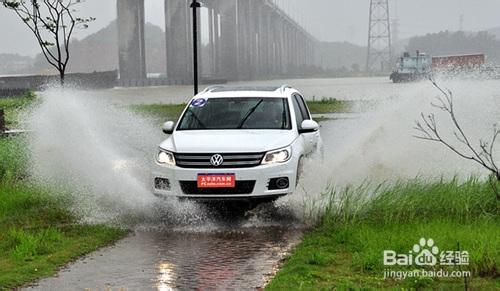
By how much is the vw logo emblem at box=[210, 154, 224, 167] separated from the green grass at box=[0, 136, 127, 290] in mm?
1408

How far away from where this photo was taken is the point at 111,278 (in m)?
7.09

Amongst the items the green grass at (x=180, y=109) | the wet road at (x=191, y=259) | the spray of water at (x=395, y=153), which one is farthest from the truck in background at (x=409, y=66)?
the wet road at (x=191, y=259)

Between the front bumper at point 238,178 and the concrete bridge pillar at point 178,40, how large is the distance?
79.3 m

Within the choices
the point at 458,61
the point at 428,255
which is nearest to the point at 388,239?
the point at 428,255

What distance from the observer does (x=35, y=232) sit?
30.7 feet

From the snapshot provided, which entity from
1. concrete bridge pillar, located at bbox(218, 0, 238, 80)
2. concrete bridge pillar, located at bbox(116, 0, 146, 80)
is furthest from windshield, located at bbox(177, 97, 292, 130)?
concrete bridge pillar, located at bbox(218, 0, 238, 80)

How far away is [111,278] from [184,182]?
2793 mm

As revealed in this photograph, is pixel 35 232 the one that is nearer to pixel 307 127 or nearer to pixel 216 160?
pixel 216 160

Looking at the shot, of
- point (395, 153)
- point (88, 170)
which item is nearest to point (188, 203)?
point (88, 170)

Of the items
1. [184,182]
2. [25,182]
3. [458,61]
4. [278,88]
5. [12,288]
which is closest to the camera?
[12,288]

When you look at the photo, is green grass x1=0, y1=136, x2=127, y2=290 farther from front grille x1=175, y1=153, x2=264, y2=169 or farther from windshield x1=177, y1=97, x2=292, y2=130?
windshield x1=177, y1=97, x2=292, y2=130

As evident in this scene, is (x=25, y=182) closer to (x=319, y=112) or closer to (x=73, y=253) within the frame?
(x=73, y=253)

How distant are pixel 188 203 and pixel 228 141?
94cm

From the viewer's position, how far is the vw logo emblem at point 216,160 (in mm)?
9672
